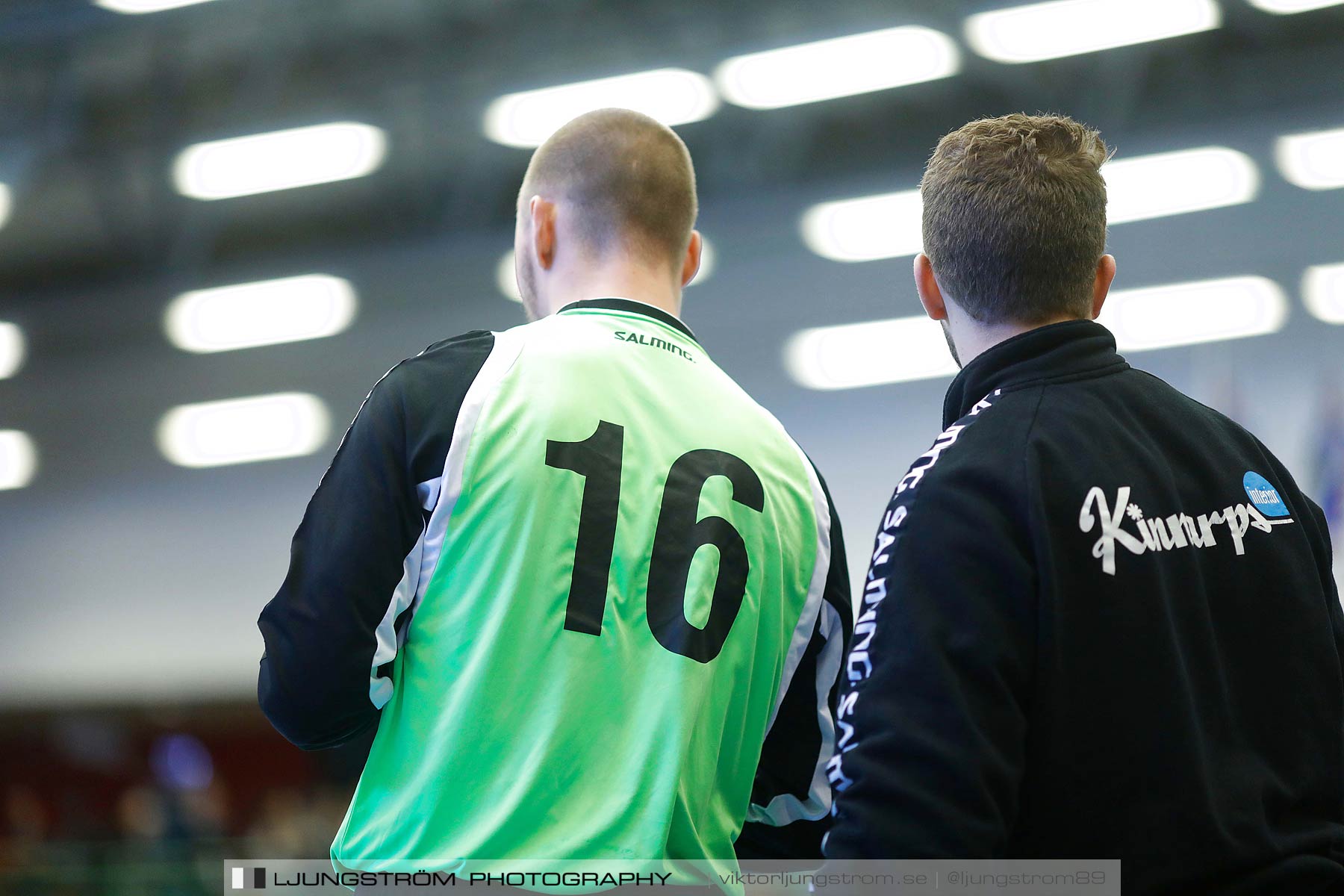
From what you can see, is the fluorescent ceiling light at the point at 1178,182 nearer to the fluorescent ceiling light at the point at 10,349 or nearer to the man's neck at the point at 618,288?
the man's neck at the point at 618,288

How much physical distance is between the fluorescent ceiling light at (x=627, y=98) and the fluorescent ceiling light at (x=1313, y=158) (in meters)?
2.39

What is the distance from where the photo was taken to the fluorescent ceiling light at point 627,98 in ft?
17.6

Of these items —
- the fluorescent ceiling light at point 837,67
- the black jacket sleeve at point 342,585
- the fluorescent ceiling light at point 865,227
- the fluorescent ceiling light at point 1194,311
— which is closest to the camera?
the black jacket sleeve at point 342,585

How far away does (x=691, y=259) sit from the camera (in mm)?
1699

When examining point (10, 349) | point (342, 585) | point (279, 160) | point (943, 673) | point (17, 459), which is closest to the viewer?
point (943, 673)

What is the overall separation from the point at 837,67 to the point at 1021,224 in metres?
4.29

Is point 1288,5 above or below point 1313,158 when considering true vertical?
above

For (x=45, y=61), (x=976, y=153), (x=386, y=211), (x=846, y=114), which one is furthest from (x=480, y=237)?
(x=976, y=153)

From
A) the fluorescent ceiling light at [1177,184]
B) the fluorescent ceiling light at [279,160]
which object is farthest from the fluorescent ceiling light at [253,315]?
the fluorescent ceiling light at [1177,184]

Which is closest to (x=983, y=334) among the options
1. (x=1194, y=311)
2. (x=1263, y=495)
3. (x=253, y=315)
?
(x=1263, y=495)

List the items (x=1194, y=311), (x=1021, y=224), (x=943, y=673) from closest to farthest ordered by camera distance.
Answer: (x=943, y=673)
(x=1021, y=224)
(x=1194, y=311)

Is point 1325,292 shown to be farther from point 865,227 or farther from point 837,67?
point 837,67

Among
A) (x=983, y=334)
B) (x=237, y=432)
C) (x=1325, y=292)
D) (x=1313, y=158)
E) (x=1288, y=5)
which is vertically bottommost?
(x=983, y=334)

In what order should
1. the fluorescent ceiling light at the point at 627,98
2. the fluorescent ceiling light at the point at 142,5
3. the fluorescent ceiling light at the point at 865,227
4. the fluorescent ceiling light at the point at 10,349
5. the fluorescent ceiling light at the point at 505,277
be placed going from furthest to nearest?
the fluorescent ceiling light at the point at 10,349 < the fluorescent ceiling light at the point at 505,277 < the fluorescent ceiling light at the point at 142,5 < the fluorescent ceiling light at the point at 627,98 < the fluorescent ceiling light at the point at 865,227
